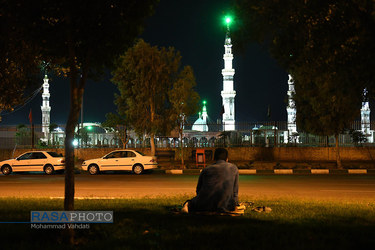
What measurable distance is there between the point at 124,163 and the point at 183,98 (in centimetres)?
574

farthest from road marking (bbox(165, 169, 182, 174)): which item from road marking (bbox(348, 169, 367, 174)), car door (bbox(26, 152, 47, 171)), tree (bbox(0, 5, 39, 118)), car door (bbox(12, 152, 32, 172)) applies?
tree (bbox(0, 5, 39, 118))

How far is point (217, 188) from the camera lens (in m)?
6.47

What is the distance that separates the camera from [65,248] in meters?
5.05

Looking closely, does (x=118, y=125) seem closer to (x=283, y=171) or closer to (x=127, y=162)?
(x=127, y=162)

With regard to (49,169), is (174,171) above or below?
below

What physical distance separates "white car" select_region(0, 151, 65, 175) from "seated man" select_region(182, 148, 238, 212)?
15431 mm

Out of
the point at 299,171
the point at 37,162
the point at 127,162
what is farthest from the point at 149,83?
the point at 299,171

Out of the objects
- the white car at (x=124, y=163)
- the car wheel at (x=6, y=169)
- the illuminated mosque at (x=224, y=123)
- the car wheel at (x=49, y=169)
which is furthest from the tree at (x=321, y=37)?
the car wheel at (x=6, y=169)

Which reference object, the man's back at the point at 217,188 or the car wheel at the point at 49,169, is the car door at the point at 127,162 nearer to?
the car wheel at the point at 49,169

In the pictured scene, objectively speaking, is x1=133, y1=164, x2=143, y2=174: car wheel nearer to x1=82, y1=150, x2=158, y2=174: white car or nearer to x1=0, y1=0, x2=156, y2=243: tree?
x1=82, y1=150, x2=158, y2=174: white car

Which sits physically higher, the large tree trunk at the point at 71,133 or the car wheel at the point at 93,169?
the large tree trunk at the point at 71,133

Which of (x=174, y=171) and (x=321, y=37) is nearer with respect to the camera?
(x=321, y=37)

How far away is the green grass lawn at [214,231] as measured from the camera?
16.9 ft

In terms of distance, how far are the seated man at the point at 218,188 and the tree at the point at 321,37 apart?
283cm
